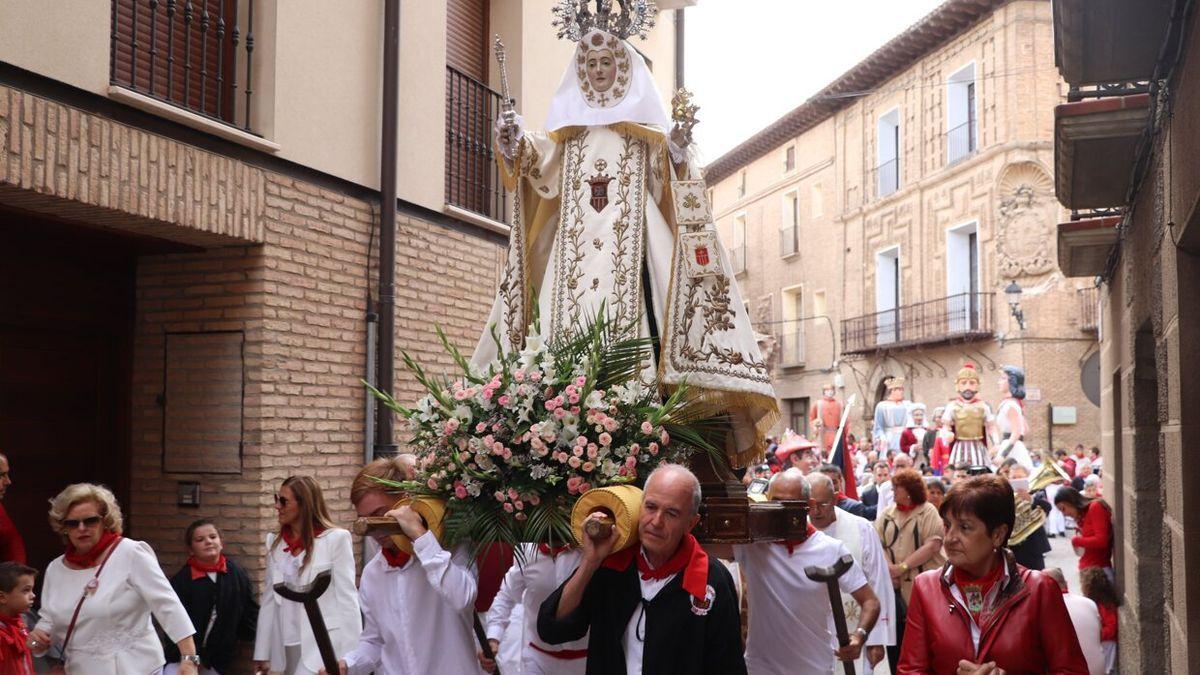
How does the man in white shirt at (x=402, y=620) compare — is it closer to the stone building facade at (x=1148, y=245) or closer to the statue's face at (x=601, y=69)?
the statue's face at (x=601, y=69)

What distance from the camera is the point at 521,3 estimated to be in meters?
12.1

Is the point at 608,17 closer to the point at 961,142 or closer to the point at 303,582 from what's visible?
the point at 303,582

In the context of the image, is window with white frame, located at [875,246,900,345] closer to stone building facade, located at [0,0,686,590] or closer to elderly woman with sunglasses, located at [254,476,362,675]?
stone building facade, located at [0,0,686,590]

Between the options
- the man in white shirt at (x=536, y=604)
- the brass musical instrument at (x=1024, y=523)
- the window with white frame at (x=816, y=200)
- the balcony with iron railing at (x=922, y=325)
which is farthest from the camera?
the window with white frame at (x=816, y=200)

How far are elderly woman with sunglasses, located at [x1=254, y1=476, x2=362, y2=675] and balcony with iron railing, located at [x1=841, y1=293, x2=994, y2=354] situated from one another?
24487 mm

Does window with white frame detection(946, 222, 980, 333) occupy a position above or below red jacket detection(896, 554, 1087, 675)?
above

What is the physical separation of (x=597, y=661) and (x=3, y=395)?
18.9 ft

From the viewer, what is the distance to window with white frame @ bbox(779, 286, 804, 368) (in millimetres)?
39812

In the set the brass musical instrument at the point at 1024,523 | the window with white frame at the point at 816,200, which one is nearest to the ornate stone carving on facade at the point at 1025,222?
the window with white frame at the point at 816,200

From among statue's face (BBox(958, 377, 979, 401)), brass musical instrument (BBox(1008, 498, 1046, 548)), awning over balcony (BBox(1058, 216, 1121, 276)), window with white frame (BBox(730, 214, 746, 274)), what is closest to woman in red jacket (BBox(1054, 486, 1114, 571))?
brass musical instrument (BBox(1008, 498, 1046, 548))

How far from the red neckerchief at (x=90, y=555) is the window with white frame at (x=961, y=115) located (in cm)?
2653

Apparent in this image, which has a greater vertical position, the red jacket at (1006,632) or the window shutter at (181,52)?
the window shutter at (181,52)

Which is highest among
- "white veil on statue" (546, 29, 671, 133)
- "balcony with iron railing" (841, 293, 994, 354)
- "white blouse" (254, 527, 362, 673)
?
"balcony with iron railing" (841, 293, 994, 354)

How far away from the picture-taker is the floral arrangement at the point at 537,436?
454 cm
